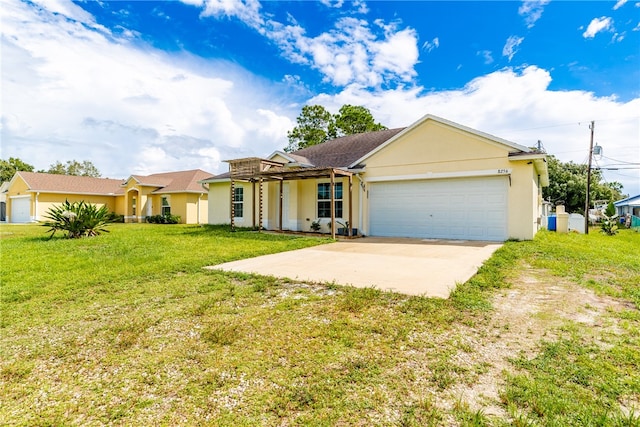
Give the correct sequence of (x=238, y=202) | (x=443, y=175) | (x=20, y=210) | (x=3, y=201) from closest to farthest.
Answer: (x=443, y=175) → (x=238, y=202) → (x=20, y=210) → (x=3, y=201)

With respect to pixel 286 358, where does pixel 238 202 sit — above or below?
above

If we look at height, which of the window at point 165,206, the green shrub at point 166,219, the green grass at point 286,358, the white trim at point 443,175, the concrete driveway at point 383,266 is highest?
the white trim at point 443,175

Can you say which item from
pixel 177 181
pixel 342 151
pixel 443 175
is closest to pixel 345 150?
pixel 342 151

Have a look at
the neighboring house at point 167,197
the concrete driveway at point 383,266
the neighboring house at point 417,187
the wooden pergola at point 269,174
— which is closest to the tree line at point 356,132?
the neighboring house at point 167,197

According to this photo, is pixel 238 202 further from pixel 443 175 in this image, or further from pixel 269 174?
pixel 443 175

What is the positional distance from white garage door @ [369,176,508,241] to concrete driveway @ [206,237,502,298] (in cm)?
193

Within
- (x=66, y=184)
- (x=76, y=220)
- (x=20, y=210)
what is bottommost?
(x=76, y=220)

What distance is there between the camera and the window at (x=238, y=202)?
Answer: 1738 cm

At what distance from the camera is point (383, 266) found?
22.3ft

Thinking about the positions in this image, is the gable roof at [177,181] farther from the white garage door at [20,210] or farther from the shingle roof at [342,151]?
the white garage door at [20,210]

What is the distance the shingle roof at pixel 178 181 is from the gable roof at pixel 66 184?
483 centimetres

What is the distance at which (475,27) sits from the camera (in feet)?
40.9

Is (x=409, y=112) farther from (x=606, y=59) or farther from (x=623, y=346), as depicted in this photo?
(x=623, y=346)

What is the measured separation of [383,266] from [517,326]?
11.0ft
